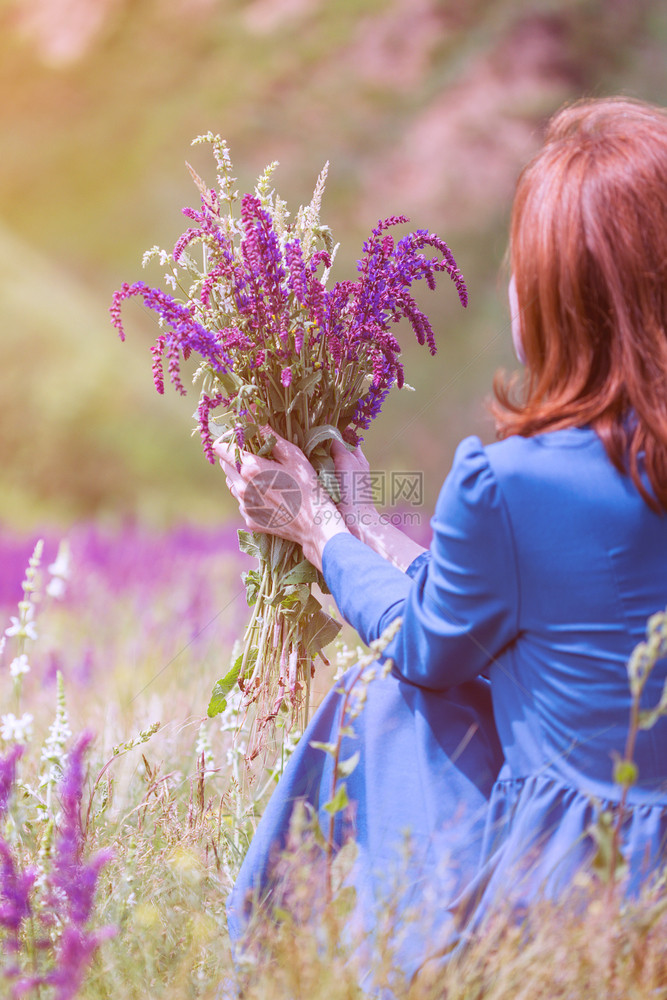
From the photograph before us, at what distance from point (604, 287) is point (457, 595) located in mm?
391

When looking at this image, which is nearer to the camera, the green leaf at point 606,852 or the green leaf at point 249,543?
the green leaf at point 606,852

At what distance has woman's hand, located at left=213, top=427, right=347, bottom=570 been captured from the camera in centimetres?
137

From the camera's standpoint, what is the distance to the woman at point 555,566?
1.01 m

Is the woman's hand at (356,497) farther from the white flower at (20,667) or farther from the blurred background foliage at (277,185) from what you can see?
the blurred background foliage at (277,185)

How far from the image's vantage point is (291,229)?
1518 mm

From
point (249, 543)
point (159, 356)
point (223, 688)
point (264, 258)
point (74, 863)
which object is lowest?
point (74, 863)

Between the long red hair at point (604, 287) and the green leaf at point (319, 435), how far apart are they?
39 centimetres

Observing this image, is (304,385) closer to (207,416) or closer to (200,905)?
(207,416)

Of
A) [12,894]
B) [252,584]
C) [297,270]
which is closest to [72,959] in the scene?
[12,894]

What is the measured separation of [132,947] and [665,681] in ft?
2.73

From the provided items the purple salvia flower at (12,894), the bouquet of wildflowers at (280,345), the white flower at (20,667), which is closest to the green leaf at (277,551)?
the bouquet of wildflowers at (280,345)

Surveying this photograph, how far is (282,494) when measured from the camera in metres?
1.42

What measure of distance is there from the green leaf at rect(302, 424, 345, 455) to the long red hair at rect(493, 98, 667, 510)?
386mm

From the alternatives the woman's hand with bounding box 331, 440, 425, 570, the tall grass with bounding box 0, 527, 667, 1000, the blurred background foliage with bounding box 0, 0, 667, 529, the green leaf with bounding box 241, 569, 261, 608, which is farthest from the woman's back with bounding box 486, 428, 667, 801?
the blurred background foliage with bounding box 0, 0, 667, 529
